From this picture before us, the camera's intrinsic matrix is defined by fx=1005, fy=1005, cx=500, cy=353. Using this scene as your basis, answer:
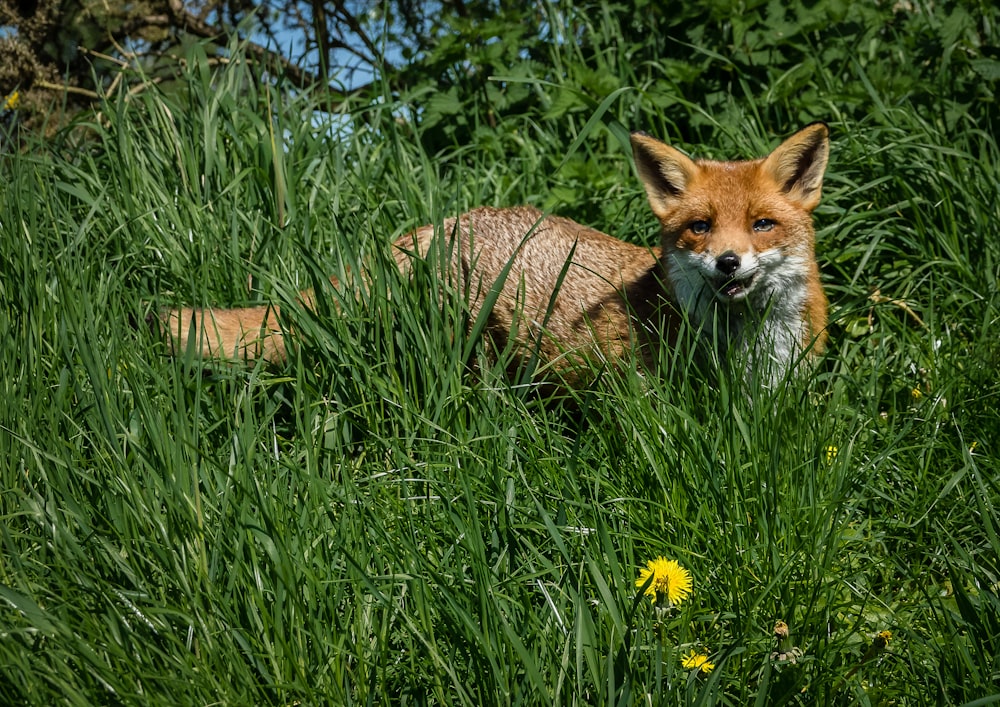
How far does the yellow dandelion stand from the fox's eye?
5.68 ft

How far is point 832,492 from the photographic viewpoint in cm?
299

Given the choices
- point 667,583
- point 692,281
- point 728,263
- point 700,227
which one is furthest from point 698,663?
point 700,227

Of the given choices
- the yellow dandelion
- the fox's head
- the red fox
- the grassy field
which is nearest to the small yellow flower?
the grassy field

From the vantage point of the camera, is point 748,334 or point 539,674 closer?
point 539,674

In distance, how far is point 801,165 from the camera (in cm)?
411

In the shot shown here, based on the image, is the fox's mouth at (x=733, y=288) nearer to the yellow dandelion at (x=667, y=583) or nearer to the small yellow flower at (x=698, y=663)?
the yellow dandelion at (x=667, y=583)

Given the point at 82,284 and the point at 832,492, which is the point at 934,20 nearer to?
the point at 832,492

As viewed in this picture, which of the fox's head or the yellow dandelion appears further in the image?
the fox's head

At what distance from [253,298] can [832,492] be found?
260 cm

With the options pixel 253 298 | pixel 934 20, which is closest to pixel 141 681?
pixel 253 298

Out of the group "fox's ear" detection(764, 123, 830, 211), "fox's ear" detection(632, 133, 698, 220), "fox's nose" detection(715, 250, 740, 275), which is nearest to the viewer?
"fox's nose" detection(715, 250, 740, 275)

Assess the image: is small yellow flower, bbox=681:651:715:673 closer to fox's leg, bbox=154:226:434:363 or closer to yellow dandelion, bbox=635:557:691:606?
yellow dandelion, bbox=635:557:691:606

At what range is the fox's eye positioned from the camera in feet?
13.2

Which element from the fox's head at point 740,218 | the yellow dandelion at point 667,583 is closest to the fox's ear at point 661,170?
the fox's head at point 740,218
